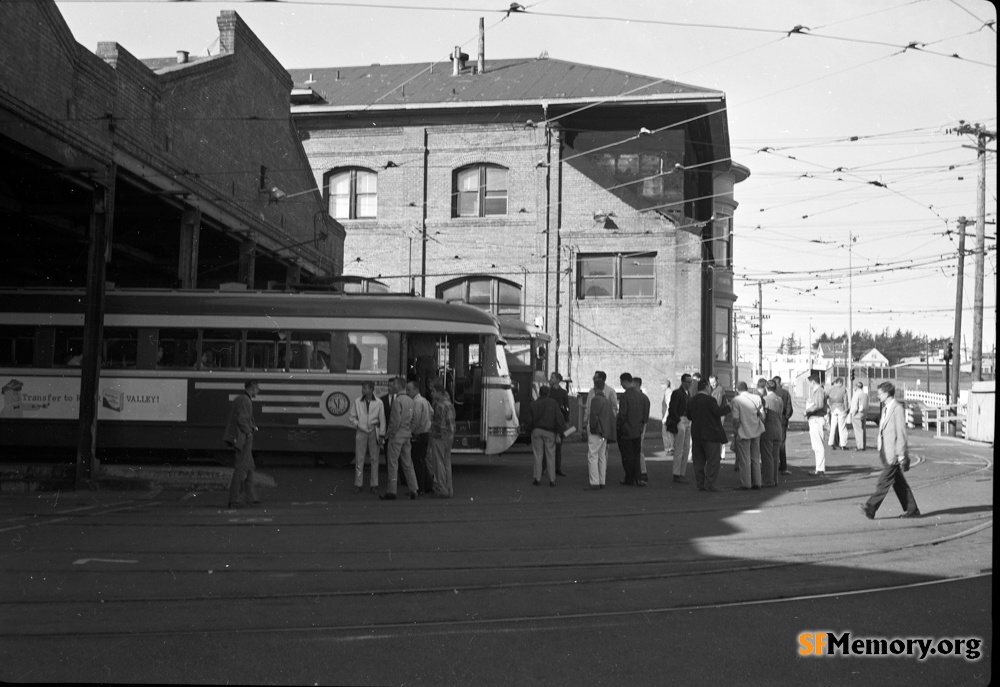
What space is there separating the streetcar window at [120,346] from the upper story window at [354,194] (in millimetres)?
22312

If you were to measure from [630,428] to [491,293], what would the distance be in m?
22.8

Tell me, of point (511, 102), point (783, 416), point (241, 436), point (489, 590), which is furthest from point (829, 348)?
point (489, 590)

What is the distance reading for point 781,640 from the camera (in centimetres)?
676

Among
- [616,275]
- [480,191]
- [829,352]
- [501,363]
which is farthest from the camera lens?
[829,352]

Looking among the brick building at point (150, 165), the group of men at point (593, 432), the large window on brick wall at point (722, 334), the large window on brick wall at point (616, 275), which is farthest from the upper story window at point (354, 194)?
the group of men at point (593, 432)

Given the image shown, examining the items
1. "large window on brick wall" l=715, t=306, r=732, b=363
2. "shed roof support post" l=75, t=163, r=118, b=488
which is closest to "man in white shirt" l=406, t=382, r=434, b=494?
"shed roof support post" l=75, t=163, r=118, b=488

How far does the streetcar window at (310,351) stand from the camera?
63.2 feet

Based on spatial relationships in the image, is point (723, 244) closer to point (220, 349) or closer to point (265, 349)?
point (265, 349)

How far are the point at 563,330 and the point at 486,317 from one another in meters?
19.2

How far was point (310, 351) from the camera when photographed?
19297mm

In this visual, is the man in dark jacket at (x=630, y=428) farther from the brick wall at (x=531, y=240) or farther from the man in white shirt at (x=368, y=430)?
the brick wall at (x=531, y=240)

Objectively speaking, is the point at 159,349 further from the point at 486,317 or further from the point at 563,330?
the point at 563,330

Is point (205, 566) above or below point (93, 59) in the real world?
below

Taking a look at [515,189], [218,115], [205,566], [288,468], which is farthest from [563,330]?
[205,566]
